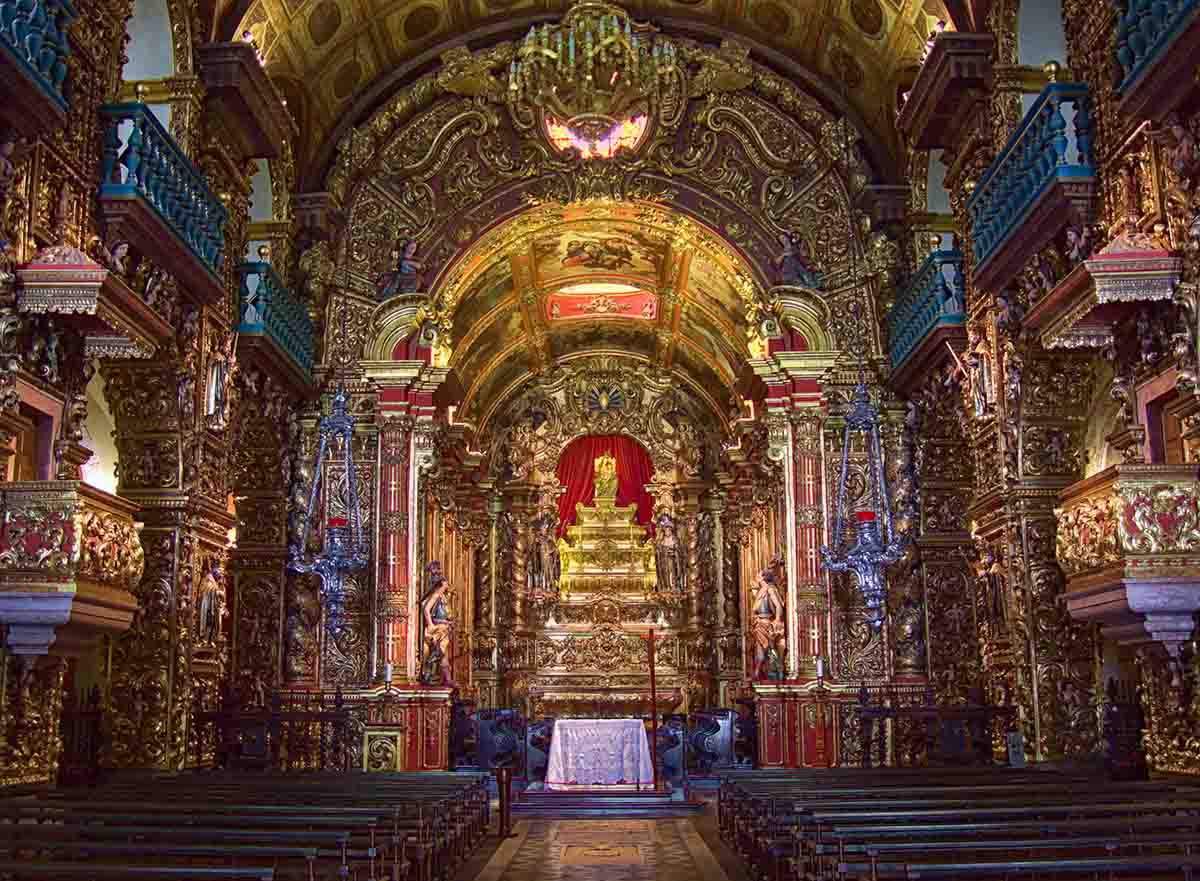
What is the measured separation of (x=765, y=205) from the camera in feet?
61.5

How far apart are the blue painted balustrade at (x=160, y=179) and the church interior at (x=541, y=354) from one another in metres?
0.07

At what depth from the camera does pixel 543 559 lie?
26.1 metres

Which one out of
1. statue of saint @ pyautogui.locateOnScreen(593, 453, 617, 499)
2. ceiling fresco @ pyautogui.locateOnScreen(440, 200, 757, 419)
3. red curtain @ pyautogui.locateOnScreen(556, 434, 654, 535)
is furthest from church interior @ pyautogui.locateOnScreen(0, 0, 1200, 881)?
statue of saint @ pyautogui.locateOnScreen(593, 453, 617, 499)

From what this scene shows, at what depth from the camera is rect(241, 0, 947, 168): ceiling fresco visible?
16.5 m

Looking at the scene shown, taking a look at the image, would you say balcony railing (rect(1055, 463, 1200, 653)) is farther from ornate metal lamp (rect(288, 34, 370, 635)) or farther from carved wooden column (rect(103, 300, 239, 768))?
ornate metal lamp (rect(288, 34, 370, 635))

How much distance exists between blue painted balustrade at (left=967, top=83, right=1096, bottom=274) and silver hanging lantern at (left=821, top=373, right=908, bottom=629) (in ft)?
12.1

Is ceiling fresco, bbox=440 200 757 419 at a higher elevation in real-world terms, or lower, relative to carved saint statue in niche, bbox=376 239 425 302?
higher

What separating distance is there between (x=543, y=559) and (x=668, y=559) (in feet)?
8.16

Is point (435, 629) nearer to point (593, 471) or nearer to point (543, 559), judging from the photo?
point (543, 559)

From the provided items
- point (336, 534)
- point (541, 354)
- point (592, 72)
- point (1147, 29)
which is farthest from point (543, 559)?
point (1147, 29)

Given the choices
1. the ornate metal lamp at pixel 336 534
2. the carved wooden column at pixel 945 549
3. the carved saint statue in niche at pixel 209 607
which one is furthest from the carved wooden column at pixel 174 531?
the carved wooden column at pixel 945 549

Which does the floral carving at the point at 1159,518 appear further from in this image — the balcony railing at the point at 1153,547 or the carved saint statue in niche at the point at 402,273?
the carved saint statue in niche at the point at 402,273

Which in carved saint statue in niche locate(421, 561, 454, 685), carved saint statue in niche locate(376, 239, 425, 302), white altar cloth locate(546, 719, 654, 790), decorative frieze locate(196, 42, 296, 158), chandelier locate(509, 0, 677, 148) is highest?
chandelier locate(509, 0, 677, 148)

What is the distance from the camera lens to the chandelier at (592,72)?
16109 mm
